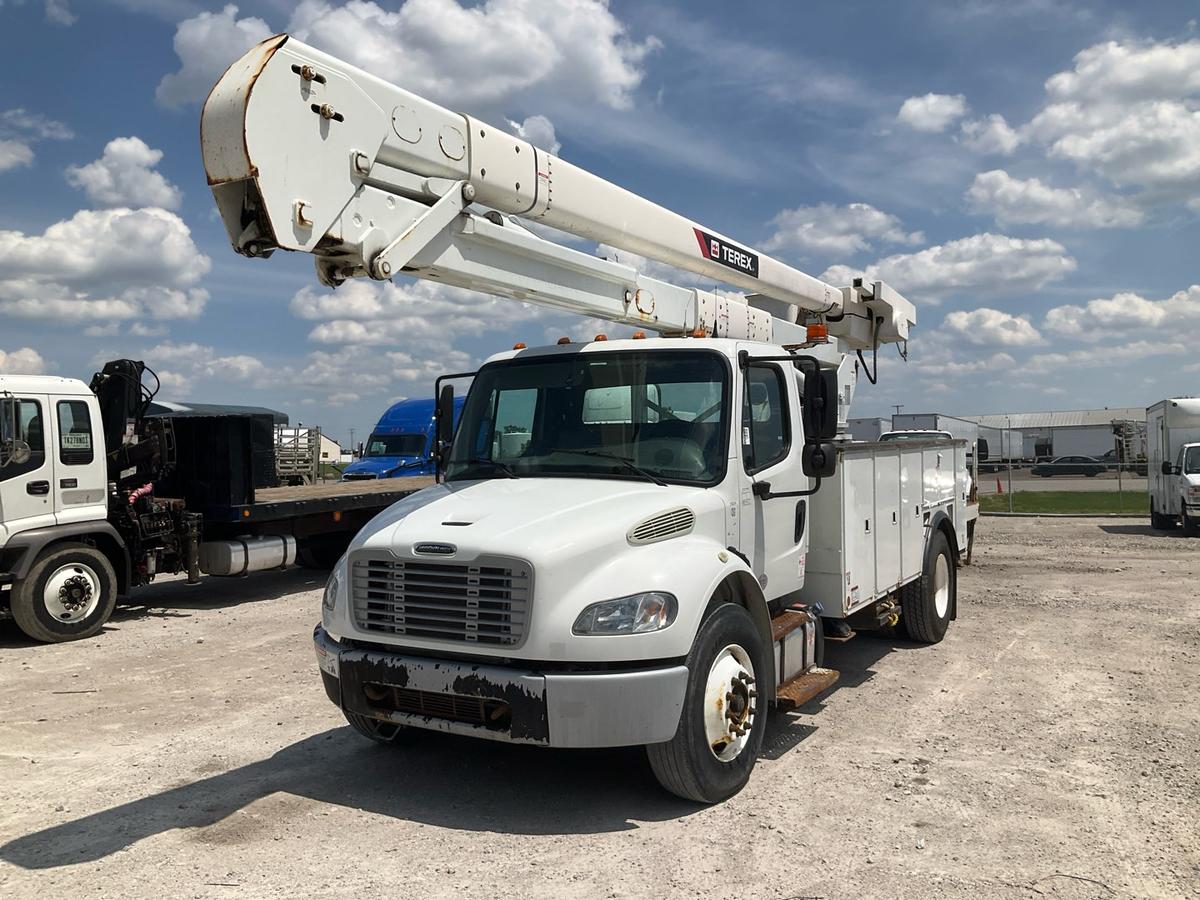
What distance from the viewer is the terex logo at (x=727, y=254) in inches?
306

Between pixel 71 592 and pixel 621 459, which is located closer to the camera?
pixel 621 459

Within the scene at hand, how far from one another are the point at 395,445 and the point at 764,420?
16268 mm

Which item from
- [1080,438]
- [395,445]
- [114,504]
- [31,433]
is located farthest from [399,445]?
[1080,438]

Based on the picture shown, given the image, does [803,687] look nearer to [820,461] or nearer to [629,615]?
[820,461]

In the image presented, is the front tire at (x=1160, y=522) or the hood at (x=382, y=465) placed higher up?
the hood at (x=382, y=465)

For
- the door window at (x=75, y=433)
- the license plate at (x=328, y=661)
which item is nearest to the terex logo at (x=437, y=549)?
the license plate at (x=328, y=661)

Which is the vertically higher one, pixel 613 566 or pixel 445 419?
pixel 445 419

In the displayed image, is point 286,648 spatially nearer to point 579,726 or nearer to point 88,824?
point 88,824

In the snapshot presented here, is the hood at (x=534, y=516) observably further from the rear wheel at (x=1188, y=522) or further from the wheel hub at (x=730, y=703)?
the rear wheel at (x=1188, y=522)

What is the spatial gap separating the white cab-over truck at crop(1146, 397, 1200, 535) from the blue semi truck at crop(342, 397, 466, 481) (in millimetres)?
15373

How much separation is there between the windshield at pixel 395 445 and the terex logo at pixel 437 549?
52.9 feet

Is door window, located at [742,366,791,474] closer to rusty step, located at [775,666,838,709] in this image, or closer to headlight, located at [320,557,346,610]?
rusty step, located at [775,666,838,709]

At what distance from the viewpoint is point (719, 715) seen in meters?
4.82

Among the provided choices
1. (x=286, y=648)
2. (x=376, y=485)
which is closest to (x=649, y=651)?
(x=286, y=648)
